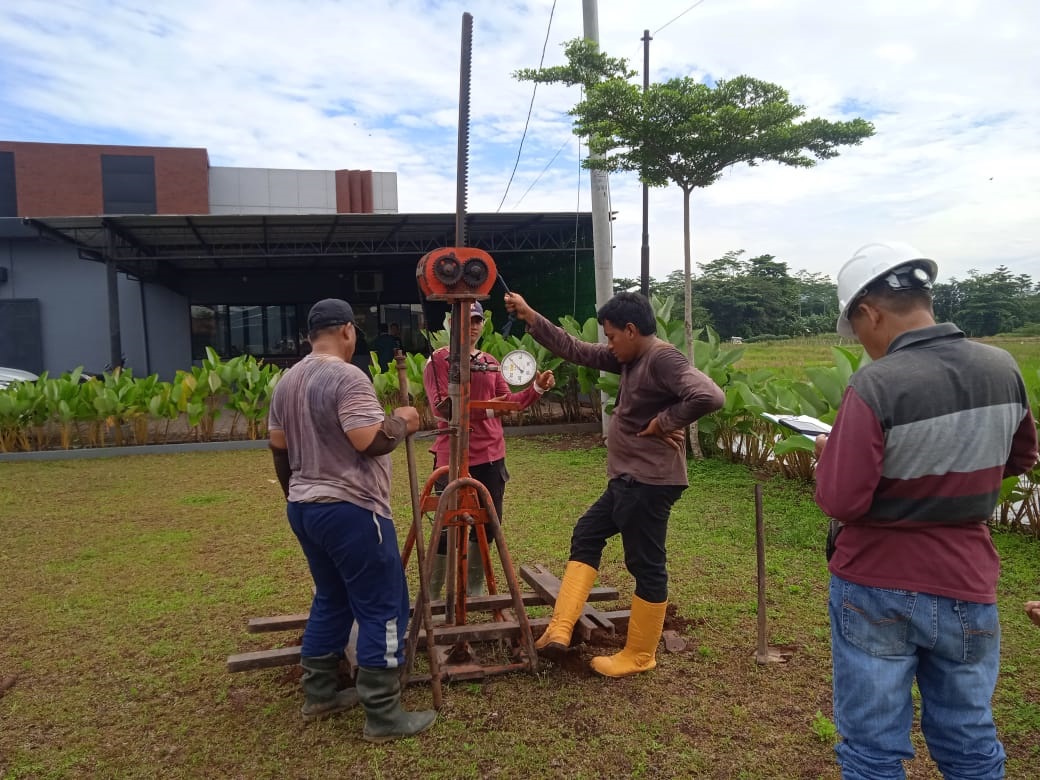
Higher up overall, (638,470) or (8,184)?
(8,184)

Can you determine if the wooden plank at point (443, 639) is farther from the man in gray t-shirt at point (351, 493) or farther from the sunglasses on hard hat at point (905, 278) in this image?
the sunglasses on hard hat at point (905, 278)

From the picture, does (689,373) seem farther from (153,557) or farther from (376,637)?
(153,557)

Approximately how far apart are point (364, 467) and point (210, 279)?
2179 cm

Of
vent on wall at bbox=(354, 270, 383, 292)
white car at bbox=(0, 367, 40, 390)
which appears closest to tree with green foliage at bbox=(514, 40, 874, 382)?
white car at bbox=(0, 367, 40, 390)

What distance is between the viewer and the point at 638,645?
11.3 feet

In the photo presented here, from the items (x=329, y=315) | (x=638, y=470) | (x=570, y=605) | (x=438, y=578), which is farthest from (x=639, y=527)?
(x=329, y=315)

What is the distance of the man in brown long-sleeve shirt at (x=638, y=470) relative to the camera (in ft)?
10.6

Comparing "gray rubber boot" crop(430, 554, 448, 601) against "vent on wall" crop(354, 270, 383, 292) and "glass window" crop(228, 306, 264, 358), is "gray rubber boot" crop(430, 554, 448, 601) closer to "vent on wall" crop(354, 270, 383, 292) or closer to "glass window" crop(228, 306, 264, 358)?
"vent on wall" crop(354, 270, 383, 292)

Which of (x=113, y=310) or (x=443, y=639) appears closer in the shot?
(x=443, y=639)

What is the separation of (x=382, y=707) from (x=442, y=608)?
97cm

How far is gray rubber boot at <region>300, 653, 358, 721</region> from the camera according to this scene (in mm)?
3119

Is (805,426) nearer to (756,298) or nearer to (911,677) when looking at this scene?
(911,677)

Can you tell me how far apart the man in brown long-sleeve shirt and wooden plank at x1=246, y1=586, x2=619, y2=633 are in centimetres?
32

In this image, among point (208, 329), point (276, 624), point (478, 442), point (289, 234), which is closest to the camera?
point (276, 624)
